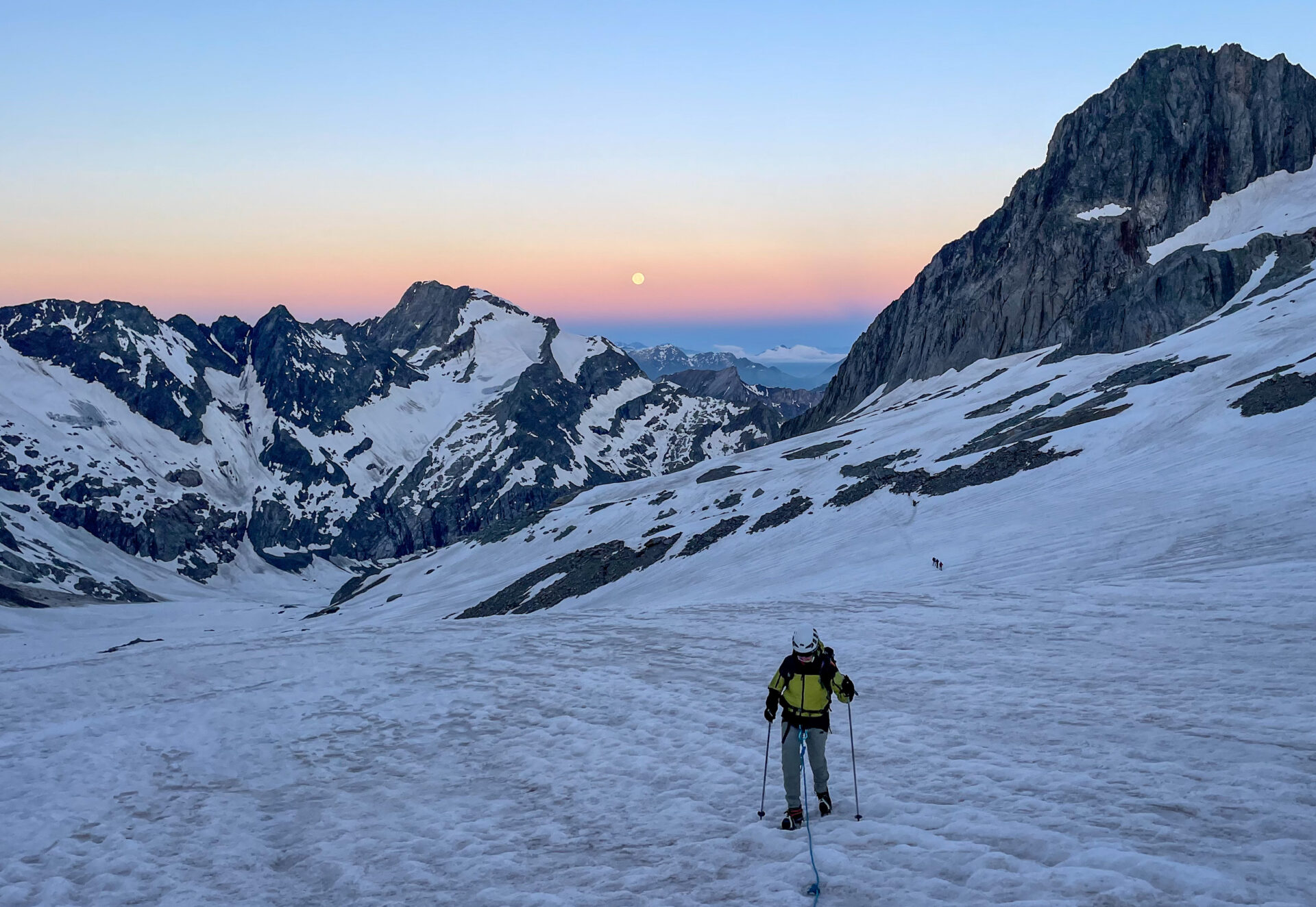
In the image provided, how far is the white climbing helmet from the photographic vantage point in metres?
10.1

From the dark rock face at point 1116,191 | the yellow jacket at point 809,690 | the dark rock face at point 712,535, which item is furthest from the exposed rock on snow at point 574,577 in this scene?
the dark rock face at point 1116,191

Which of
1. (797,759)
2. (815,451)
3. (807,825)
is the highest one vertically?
(815,451)

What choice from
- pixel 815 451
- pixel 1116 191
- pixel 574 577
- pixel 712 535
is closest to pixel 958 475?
pixel 712 535

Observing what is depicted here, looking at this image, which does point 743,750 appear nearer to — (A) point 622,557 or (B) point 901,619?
(B) point 901,619

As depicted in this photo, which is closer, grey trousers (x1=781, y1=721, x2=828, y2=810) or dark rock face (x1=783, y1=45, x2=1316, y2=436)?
grey trousers (x1=781, y1=721, x2=828, y2=810)

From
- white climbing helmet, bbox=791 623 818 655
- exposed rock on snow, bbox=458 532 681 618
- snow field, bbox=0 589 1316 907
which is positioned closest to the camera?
snow field, bbox=0 589 1316 907

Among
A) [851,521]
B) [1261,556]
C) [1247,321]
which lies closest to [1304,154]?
[1247,321]

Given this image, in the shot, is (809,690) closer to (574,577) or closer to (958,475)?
(958,475)

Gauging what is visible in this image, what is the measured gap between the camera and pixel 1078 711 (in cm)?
1366

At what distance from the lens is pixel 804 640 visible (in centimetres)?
1009

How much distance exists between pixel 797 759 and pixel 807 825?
2.62ft

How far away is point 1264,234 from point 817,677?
125m

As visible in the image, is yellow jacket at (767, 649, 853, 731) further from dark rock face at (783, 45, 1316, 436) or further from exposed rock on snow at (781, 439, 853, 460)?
dark rock face at (783, 45, 1316, 436)

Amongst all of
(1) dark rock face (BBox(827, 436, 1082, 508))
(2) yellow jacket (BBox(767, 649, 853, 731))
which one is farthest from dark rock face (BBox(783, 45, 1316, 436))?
(2) yellow jacket (BBox(767, 649, 853, 731))
